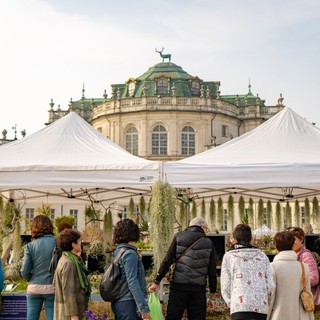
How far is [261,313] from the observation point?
4977 mm

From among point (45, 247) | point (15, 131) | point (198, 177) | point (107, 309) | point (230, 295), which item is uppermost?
point (15, 131)

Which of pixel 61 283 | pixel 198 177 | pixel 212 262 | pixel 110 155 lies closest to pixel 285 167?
pixel 198 177

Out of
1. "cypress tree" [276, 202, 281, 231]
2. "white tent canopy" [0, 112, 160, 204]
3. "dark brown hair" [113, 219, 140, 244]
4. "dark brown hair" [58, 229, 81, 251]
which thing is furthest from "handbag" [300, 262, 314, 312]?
"cypress tree" [276, 202, 281, 231]

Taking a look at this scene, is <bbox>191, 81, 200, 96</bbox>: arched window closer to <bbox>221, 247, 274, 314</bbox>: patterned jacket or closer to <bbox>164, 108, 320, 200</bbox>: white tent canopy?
<bbox>164, 108, 320, 200</bbox>: white tent canopy

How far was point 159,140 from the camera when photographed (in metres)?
47.2

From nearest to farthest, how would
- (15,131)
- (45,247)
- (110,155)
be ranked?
(45,247) → (110,155) → (15,131)

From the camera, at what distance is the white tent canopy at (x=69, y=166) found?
24.6 feet

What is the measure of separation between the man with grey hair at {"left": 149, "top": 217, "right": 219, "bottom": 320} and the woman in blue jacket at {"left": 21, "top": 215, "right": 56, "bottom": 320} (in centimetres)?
106

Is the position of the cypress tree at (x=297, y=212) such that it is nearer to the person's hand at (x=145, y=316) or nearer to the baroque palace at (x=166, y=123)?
the person's hand at (x=145, y=316)

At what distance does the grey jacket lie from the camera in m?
5.66

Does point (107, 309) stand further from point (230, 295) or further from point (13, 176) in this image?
point (230, 295)

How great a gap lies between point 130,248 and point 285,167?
10.1 ft

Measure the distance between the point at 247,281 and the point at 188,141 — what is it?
4230 cm

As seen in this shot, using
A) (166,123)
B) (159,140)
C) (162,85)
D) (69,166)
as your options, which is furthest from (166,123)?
(69,166)
